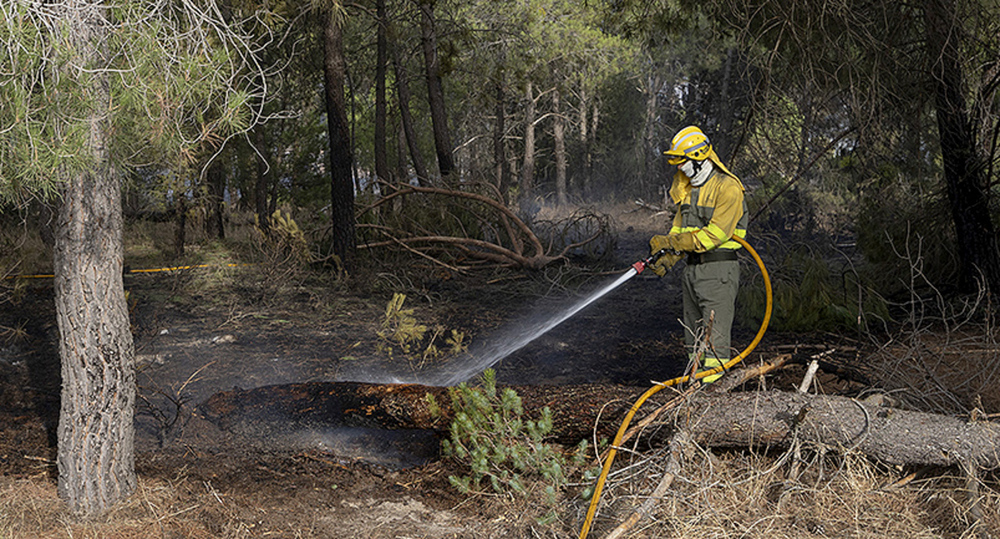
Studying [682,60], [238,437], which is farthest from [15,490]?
[682,60]

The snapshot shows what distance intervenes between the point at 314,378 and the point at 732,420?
360cm

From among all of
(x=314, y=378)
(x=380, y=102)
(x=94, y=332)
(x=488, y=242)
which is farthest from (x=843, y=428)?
(x=380, y=102)

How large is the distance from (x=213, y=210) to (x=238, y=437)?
8.98 metres

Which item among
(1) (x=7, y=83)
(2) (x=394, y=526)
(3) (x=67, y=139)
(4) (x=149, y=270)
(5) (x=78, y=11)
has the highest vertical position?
(5) (x=78, y=11)

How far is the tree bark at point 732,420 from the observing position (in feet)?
11.3

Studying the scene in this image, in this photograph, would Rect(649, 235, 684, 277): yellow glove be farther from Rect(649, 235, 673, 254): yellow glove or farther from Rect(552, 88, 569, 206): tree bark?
Rect(552, 88, 569, 206): tree bark

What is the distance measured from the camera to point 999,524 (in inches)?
124

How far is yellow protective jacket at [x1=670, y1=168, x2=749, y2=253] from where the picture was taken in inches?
179

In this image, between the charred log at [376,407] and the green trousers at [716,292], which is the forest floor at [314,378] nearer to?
the charred log at [376,407]

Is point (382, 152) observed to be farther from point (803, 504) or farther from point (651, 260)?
point (803, 504)

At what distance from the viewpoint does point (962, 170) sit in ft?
21.7

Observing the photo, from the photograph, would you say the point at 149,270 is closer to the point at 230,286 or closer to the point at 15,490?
the point at 230,286

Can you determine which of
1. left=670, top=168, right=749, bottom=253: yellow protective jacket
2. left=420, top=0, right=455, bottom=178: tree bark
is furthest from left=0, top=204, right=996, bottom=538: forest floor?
left=420, top=0, right=455, bottom=178: tree bark

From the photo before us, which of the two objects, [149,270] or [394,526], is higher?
[149,270]
